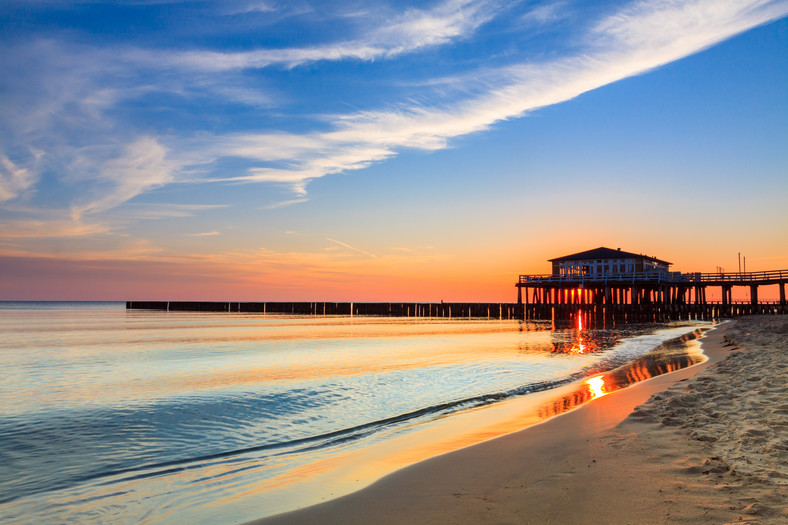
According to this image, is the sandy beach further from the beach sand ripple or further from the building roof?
the building roof

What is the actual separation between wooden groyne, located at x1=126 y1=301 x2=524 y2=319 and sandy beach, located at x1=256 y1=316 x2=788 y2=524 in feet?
193

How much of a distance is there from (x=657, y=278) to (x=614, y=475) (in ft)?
184

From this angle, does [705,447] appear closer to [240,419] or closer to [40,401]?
[240,419]

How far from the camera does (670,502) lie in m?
4.04

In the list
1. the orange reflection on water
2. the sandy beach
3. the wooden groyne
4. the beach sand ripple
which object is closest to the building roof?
the wooden groyne

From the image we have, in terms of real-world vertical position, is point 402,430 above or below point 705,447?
below

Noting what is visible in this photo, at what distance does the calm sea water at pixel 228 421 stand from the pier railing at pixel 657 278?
121 ft

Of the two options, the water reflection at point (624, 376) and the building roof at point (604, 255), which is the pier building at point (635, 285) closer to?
the building roof at point (604, 255)

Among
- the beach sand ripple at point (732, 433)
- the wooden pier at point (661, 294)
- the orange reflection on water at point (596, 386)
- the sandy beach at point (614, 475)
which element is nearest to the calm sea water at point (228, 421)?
the orange reflection on water at point (596, 386)

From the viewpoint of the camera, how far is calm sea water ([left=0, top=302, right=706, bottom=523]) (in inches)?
226

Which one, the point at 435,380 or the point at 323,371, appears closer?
the point at 435,380

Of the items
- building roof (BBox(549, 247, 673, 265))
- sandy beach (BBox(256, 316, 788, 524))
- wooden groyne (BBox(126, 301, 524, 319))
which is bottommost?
wooden groyne (BBox(126, 301, 524, 319))

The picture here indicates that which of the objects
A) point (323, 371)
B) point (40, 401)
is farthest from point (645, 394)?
point (40, 401)

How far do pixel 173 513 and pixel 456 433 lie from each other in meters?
4.54
